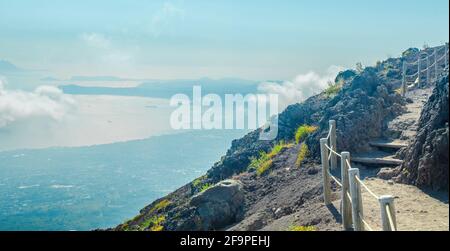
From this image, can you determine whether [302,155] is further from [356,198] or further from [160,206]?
[160,206]

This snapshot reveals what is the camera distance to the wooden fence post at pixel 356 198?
22.7 ft

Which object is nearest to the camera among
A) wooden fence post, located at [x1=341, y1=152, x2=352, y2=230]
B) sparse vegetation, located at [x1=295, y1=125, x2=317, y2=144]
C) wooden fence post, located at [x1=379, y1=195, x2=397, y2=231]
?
wooden fence post, located at [x1=379, y1=195, x2=397, y2=231]

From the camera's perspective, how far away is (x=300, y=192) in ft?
39.2

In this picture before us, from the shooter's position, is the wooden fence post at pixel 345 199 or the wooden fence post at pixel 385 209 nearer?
the wooden fence post at pixel 385 209

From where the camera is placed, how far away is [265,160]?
16.3m

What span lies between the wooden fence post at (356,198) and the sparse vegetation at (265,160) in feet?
25.4

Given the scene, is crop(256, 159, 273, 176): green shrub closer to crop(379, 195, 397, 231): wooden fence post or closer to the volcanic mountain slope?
the volcanic mountain slope

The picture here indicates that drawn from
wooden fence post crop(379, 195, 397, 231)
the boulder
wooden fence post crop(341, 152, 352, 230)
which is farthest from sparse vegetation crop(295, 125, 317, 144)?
wooden fence post crop(379, 195, 397, 231)

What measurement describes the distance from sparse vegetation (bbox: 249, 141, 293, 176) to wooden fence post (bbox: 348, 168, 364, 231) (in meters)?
7.73

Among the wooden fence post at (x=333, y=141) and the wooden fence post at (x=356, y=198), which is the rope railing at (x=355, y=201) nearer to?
the wooden fence post at (x=356, y=198)

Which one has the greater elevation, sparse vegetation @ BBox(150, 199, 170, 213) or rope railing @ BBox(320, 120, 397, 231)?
rope railing @ BBox(320, 120, 397, 231)

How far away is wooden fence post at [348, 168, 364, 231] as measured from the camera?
6.93 m

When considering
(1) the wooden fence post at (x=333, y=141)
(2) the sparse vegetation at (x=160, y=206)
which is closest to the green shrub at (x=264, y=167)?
(1) the wooden fence post at (x=333, y=141)

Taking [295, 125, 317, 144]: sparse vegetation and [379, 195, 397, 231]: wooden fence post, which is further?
[295, 125, 317, 144]: sparse vegetation
